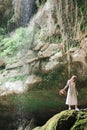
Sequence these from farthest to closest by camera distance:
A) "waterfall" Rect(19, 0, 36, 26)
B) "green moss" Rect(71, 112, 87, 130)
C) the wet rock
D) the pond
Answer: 1. "waterfall" Rect(19, 0, 36, 26)
2. the pond
3. the wet rock
4. "green moss" Rect(71, 112, 87, 130)

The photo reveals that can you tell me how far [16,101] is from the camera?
16.0m

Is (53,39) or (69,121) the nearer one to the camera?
(69,121)

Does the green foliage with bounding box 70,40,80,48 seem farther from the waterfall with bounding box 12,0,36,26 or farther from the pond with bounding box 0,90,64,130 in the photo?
the waterfall with bounding box 12,0,36,26

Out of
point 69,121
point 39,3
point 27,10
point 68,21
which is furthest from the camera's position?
point 27,10

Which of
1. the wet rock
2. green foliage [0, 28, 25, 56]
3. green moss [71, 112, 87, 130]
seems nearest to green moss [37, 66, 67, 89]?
the wet rock

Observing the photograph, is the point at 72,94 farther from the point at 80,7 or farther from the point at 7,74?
the point at 7,74

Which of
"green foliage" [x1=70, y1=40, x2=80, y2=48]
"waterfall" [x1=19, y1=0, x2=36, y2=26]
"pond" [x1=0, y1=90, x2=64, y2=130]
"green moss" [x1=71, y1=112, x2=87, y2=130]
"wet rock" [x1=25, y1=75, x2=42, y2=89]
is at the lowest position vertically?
"green moss" [x1=71, y1=112, x2=87, y2=130]

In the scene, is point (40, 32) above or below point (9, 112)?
above

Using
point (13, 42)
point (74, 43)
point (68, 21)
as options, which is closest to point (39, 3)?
point (13, 42)

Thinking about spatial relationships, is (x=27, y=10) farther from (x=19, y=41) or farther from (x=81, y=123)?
(x=81, y=123)

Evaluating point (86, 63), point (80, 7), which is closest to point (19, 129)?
point (86, 63)

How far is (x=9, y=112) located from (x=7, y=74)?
2708 mm

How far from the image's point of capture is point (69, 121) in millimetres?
8508

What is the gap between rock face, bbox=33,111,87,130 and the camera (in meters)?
8.31
